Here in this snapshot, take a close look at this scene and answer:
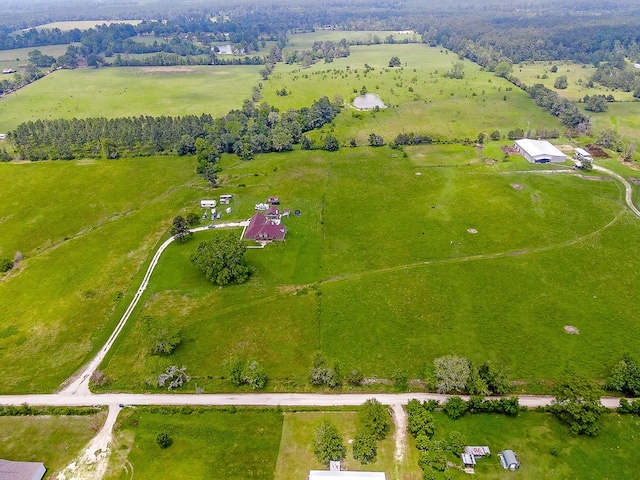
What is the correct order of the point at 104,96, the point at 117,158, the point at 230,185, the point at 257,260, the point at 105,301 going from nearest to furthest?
the point at 105,301, the point at 257,260, the point at 230,185, the point at 117,158, the point at 104,96

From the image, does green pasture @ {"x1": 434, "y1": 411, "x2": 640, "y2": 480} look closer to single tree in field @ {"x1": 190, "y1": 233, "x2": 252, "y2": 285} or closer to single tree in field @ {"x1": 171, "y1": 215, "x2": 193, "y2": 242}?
single tree in field @ {"x1": 190, "y1": 233, "x2": 252, "y2": 285}

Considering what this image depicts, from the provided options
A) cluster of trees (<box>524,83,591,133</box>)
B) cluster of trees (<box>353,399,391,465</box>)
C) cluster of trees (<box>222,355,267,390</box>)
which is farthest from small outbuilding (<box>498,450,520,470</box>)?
cluster of trees (<box>524,83,591,133</box>)

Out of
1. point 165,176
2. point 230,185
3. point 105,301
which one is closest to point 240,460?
point 105,301

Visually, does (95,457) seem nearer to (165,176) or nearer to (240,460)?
(240,460)

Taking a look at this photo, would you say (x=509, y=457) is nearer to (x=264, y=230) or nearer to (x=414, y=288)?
(x=414, y=288)

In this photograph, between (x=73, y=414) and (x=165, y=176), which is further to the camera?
(x=165, y=176)

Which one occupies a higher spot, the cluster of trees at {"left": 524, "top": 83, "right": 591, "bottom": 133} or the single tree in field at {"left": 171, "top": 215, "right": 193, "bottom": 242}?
the cluster of trees at {"left": 524, "top": 83, "right": 591, "bottom": 133}

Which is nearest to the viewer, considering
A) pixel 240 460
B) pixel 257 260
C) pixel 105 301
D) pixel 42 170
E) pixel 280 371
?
pixel 240 460
